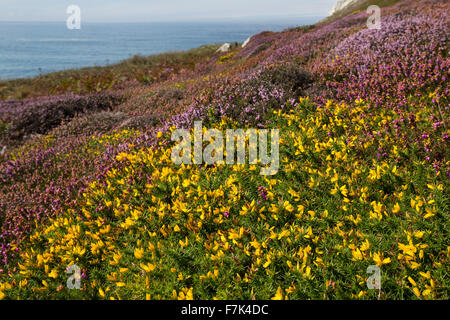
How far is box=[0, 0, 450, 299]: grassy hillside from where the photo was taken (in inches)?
126

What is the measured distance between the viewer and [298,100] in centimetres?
736

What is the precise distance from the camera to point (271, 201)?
4273mm

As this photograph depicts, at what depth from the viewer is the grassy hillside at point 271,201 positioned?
10.5 feet

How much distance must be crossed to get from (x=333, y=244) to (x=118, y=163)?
4555 millimetres

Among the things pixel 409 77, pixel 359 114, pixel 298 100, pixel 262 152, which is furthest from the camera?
pixel 298 100

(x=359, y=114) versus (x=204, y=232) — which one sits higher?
(x=359, y=114)

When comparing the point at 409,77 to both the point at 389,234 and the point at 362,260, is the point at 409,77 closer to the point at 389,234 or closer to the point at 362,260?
the point at 389,234

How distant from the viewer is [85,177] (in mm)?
6066

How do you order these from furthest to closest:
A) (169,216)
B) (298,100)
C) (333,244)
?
1. (298,100)
2. (169,216)
3. (333,244)

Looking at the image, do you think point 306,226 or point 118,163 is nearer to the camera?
point 306,226

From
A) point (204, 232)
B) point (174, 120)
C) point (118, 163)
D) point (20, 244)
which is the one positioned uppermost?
point (174, 120)

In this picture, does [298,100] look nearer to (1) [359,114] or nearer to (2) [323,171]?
(1) [359,114]

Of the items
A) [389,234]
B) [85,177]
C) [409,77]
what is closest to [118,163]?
[85,177]

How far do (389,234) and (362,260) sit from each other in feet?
2.30
